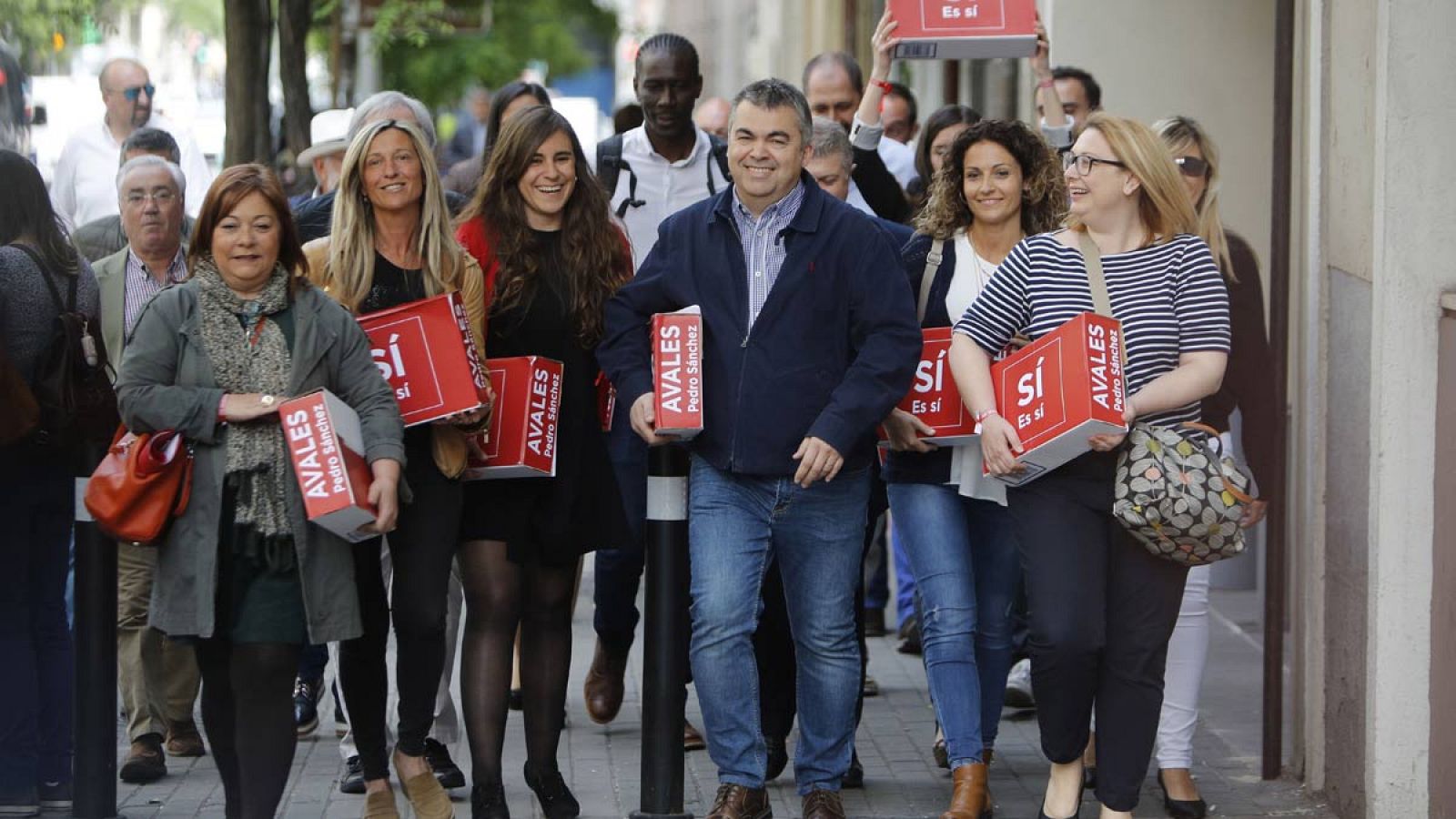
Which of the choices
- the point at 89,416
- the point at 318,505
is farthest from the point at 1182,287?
the point at 89,416

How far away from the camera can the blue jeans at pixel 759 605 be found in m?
5.86

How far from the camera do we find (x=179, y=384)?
5.38 m

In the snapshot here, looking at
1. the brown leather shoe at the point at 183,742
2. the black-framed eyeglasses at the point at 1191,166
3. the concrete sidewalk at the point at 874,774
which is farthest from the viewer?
the brown leather shoe at the point at 183,742

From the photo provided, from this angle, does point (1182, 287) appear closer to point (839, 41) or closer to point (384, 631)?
point (384, 631)

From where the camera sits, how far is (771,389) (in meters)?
5.76

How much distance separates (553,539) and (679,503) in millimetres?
404

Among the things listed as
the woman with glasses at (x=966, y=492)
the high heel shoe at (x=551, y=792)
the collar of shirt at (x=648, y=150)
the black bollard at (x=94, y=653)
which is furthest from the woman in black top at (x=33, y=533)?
the woman with glasses at (x=966, y=492)

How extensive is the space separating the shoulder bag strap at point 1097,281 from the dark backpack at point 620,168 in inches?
86.3

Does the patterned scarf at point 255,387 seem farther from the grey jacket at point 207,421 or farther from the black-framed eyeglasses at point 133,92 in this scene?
the black-framed eyeglasses at point 133,92

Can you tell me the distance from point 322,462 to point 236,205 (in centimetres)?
74

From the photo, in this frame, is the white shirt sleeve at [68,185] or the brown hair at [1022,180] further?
the white shirt sleeve at [68,185]

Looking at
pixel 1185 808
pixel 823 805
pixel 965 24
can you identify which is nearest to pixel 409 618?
pixel 823 805

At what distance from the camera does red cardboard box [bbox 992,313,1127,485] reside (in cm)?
531

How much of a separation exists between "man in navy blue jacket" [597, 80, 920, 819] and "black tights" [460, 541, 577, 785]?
17.7 inches
